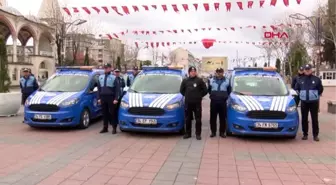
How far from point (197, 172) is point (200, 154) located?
1391mm

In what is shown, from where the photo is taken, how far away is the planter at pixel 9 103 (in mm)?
13023

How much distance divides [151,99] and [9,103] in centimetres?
639

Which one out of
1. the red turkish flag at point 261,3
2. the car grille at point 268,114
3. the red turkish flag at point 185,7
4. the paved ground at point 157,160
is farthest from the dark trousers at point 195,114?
the red turkish flag at point 185,7

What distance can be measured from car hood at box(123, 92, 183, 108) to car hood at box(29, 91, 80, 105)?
1725 millimetres

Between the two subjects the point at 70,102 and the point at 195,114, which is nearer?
the point at 195,114

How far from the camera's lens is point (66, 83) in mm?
11359

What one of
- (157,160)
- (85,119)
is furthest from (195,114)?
(85,119)

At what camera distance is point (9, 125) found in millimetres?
11242

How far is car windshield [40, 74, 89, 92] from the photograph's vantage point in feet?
36.2

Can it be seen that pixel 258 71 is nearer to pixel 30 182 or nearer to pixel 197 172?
pixel 197 172

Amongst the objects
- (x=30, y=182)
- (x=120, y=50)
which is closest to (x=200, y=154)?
(x=30, y=182)

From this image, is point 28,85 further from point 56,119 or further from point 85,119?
point 56,119

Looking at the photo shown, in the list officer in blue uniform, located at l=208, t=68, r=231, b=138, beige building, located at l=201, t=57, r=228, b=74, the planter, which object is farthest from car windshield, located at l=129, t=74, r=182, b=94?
beige building, located at l=201, t=57, r=228, b=74

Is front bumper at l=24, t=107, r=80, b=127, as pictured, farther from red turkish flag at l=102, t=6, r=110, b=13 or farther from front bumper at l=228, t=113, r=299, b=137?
red turkish flag at l=102, t=6, r=110, b=13
